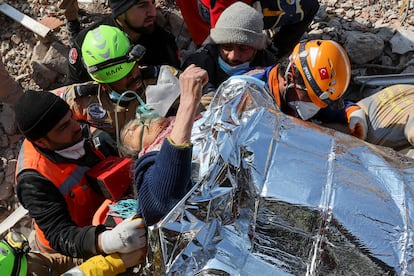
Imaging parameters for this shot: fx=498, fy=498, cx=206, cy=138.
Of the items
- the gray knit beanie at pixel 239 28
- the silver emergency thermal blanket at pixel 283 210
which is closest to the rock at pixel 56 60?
the gray knit beanie at pixel 239 28

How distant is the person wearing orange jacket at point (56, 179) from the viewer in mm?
2828

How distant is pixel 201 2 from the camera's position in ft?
14.0

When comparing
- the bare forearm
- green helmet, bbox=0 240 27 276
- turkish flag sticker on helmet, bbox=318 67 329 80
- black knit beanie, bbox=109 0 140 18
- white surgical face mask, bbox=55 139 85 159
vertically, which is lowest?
green helmet, bbox=0 240 27 276

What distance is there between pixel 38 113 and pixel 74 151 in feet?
1.10

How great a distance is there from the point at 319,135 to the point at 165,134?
75 centimetres

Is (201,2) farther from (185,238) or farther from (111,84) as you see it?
(185,238)

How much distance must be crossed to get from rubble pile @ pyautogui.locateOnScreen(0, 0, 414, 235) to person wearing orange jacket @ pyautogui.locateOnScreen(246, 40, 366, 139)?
4.86ft

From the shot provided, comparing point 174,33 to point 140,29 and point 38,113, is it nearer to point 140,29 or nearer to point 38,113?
point 140,29

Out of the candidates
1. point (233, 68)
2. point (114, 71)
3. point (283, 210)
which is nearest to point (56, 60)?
point (114, 71)

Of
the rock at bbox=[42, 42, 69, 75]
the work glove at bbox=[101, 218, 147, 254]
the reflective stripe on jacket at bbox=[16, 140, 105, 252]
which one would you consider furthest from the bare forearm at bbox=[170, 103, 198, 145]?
the rock at bbox=[42, 42, 69, 75]

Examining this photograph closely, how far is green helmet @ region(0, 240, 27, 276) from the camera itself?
2770mm

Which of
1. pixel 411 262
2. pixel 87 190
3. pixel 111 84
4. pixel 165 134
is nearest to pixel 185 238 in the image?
pixel 165 134

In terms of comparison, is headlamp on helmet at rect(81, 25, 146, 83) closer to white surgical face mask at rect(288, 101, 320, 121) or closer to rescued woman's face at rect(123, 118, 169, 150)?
rescued woman's face at rect(123, 118, 169, 150)

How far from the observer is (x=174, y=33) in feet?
16.8
